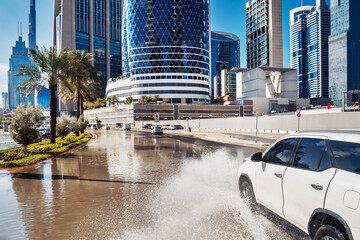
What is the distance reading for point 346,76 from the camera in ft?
575

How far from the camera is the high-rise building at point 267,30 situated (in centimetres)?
16825

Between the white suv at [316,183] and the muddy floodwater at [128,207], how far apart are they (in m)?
0.76

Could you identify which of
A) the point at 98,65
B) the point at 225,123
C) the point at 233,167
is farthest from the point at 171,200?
the point at 98,65

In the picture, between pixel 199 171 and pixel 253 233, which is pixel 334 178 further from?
pixel 199 171

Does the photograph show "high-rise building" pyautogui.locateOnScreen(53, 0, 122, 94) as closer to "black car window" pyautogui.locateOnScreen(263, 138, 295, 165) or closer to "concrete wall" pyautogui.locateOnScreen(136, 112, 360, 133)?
"concrete wall" pyautogui.locateOnScreen(136, 112, 360, 133)

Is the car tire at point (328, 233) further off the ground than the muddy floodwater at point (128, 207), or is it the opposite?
the car tire at point (328, 233)

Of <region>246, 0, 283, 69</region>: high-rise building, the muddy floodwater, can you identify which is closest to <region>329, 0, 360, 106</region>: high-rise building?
<region>246, 0, 283, 69</region>: high-rise building

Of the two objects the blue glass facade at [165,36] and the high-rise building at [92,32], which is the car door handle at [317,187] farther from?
the high-rise building at [92,32]

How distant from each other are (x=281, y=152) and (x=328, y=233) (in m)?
1.70

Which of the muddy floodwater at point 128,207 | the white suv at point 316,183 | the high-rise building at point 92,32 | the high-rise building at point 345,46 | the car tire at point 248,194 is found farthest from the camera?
the high-rise building at point 92,32

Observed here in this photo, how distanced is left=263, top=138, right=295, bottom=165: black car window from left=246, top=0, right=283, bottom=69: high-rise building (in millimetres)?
174522

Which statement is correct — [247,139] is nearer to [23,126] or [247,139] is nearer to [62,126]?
[62,126]

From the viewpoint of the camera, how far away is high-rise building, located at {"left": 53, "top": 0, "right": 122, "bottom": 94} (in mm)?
180250

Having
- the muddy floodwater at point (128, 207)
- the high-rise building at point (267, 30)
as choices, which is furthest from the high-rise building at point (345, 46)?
the muddy floodwater at point (128, 207)
